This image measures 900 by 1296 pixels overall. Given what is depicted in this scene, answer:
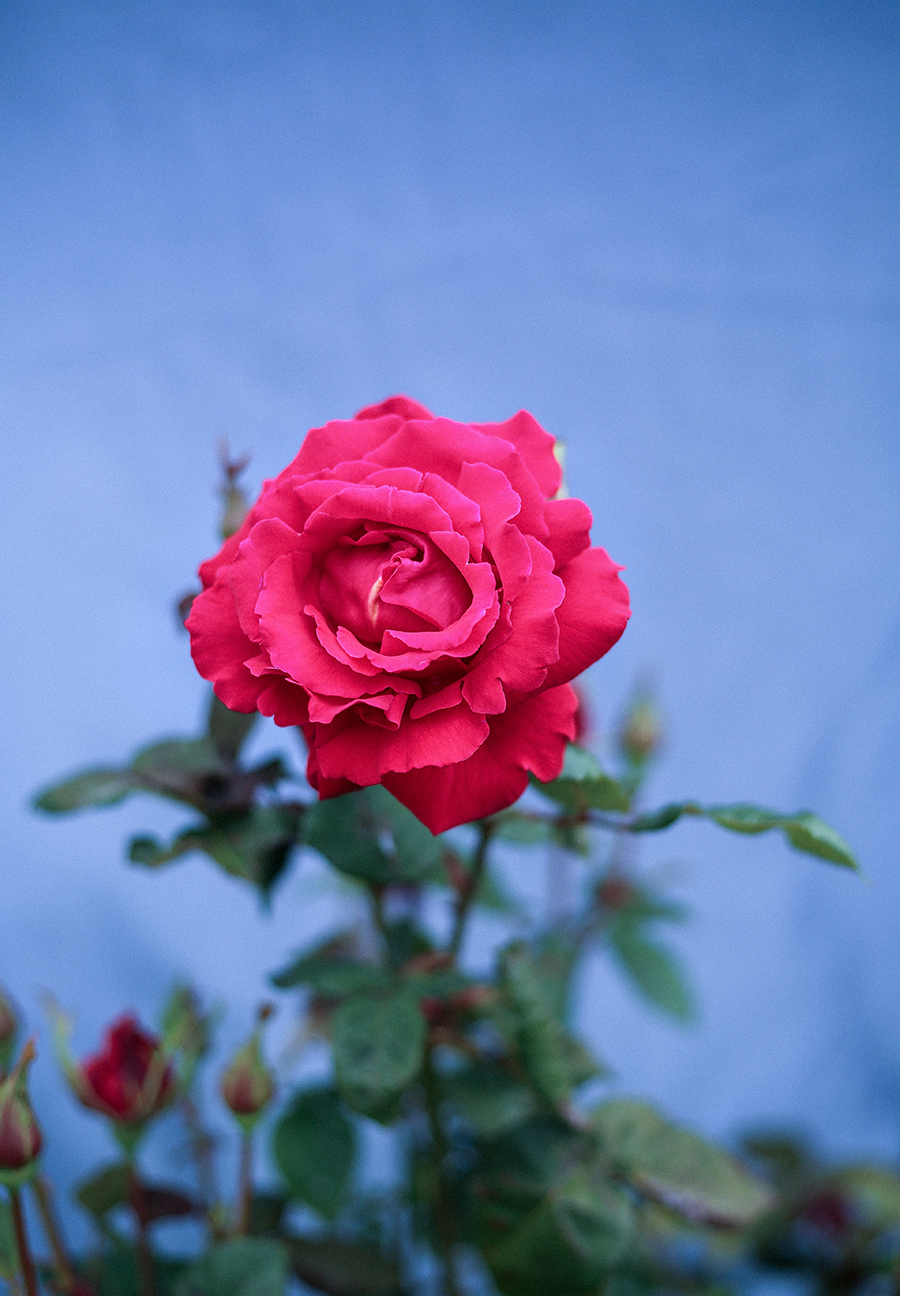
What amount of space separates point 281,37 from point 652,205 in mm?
280

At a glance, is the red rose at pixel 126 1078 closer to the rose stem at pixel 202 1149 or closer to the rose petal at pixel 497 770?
the rose stem at pixel 202 1149

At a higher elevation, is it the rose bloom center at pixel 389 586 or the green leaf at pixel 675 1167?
the rose bloom center at pixel 389 586

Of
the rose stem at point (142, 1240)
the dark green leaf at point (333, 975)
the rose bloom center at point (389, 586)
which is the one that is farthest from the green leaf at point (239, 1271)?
the rose bloom center at point (389, 586)

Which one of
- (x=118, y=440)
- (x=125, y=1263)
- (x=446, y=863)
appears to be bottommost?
(x=125, y=1263)

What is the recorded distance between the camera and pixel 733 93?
2.11 feet

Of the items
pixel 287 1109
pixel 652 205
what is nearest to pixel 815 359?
pixel 652 205

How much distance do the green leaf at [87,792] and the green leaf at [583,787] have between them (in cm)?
17

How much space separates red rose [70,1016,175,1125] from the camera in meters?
0.41

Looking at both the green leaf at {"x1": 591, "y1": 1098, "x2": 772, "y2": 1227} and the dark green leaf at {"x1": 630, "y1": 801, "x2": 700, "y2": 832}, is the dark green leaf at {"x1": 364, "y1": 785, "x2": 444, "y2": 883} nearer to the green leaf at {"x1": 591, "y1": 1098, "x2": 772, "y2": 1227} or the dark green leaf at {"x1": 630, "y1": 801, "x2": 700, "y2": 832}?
the dark green leaf at {"x1": 630, "y1": 801, "x2": 700, "y2": 832}

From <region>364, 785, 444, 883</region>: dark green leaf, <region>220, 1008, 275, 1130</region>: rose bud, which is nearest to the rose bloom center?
<region>364, 785, 444, 883</region>: dark green leaf

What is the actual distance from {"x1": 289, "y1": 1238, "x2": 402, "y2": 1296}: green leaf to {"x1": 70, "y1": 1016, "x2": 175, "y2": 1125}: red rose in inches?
6.2

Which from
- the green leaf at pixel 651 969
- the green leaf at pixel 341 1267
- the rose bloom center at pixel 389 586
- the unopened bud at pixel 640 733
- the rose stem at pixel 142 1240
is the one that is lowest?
the green leaf at pixel 341 1267

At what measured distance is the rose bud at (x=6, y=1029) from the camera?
0.45 metres

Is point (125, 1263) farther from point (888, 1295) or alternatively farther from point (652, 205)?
point (652, 205)
